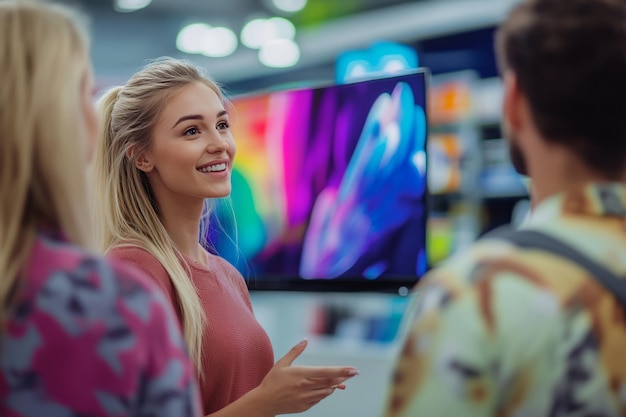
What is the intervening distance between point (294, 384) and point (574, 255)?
0.94 metres

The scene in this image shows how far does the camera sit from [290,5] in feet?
26.2

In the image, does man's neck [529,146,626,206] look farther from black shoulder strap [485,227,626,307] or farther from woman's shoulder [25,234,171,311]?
woman's shoulder [25,234,171,311]

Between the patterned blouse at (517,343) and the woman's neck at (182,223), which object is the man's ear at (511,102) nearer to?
the patterned blouse at (517,343)

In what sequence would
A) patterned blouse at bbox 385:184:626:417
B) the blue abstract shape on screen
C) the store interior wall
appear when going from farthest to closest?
the store interior wall < the blue abstract shape on screen < patterned blouse at bbox 385:184:626:417

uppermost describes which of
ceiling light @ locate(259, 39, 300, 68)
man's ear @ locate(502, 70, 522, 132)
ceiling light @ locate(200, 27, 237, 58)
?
ceiling light @ locate(200, 27, 237, 58)

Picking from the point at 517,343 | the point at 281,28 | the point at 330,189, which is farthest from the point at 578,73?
the point at 281,28

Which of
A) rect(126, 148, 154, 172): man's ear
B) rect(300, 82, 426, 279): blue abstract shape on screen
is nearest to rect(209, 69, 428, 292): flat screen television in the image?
rect(300, 82, 426, 279): blue abstract shape on screen

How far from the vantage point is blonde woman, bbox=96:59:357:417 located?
6.28 feet

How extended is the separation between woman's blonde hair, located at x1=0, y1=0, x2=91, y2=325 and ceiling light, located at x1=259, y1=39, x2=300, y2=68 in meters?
7.53

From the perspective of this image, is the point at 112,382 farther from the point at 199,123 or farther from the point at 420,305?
the point at 199,123

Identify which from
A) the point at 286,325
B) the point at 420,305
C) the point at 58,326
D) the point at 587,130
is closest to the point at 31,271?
the point at 58,326

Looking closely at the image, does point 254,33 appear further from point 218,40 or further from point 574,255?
point 574,255

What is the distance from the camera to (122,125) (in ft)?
7.11

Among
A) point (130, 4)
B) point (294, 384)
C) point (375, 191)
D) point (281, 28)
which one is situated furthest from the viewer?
point (281, 28)
